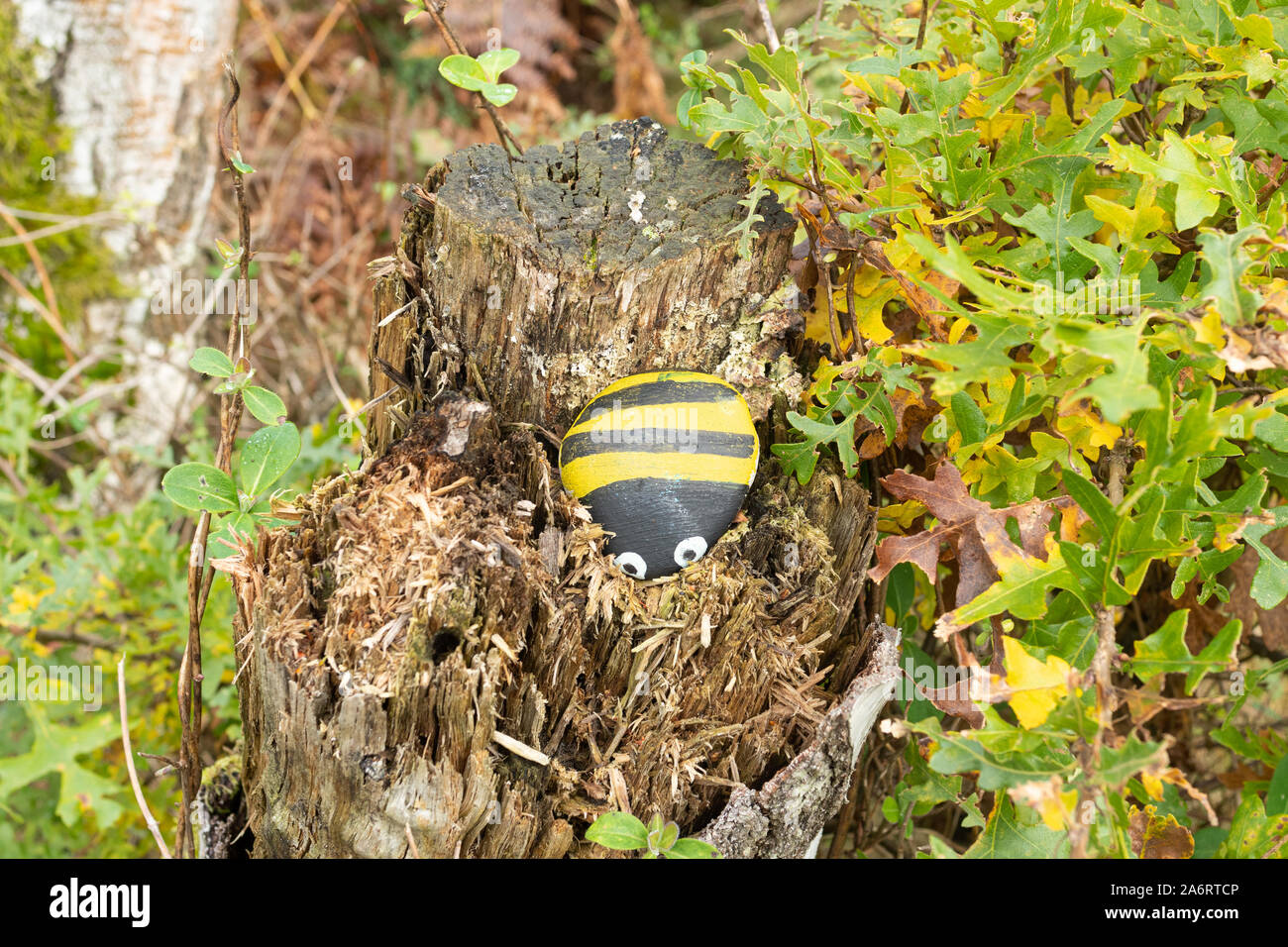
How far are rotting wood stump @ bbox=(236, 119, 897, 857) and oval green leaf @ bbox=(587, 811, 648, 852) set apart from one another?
213mm

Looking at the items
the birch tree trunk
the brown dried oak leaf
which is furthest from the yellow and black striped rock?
the birch tree trunk

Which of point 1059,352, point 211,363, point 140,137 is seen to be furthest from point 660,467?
point 140,137

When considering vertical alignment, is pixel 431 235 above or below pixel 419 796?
above

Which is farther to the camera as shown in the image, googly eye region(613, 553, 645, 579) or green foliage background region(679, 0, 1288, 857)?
googly eye region(613, 553, 645, 579)

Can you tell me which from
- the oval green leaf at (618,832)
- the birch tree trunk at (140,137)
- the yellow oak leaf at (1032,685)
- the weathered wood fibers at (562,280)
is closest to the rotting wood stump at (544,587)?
the weathered wood fibers at (562,280)

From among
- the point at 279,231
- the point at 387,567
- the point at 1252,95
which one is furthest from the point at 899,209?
the point at 279,231

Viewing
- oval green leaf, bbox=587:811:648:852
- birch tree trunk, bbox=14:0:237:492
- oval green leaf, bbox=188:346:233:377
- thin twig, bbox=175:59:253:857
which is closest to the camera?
oval green leaf, bbox=587:811:648:852

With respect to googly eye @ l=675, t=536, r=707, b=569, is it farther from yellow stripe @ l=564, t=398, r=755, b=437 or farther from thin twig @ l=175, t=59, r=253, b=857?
thin twig @ l=175, t=59, r=253, b=857

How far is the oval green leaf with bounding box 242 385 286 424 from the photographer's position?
1.69m

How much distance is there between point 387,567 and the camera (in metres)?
1.50

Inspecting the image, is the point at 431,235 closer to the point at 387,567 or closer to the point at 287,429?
the point at 287,429

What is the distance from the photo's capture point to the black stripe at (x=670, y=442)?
5.53 feet
